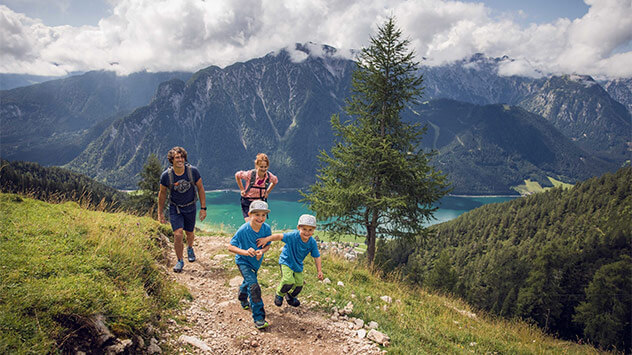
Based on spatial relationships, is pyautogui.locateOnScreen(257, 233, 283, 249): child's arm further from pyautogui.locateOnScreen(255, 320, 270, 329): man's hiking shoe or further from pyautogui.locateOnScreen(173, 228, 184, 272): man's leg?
pyautogui.locateOnScreen(173, 228, 184, 272): man's leg

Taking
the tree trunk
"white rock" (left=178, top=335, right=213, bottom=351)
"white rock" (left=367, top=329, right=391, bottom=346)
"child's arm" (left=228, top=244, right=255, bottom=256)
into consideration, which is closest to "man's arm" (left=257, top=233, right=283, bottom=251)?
"child's arm" (left=228, top=244, right=255, bottom=256)

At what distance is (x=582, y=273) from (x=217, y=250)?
62254mm

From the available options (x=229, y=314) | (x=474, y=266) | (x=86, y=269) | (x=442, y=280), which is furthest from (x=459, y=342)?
(x=474, y=266)

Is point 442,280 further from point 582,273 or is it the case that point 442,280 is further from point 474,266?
point 474,266

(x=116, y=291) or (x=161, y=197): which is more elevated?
(x=161, y=197)

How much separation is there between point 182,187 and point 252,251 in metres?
2.89

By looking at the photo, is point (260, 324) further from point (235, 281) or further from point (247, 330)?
point (235, 281)

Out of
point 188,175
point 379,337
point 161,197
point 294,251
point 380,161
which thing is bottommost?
point 379,337

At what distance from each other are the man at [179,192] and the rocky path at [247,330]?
121cm

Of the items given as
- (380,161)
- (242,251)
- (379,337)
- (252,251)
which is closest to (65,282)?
(242,251)

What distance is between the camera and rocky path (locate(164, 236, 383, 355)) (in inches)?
169

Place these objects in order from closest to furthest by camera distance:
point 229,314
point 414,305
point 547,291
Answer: point 229,314, point 414,305, point 547,291

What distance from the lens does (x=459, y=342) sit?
235 inches

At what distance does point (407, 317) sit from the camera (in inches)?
253
